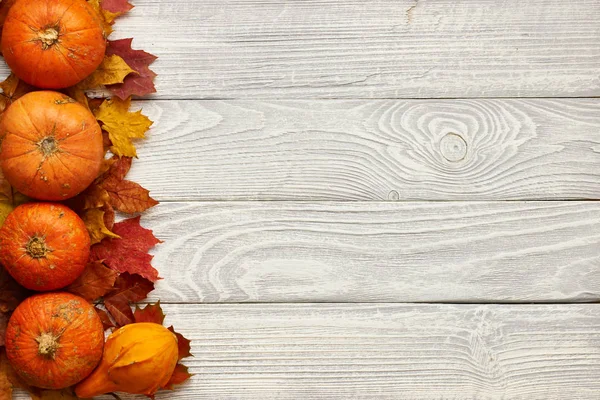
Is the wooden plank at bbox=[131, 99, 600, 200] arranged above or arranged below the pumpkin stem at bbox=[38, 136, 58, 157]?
above

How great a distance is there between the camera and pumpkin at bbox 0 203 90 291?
1.07m

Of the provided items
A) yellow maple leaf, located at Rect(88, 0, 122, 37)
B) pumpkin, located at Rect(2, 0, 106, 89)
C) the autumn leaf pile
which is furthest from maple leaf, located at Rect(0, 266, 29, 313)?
yellow maple leaf, located at Rect(88, 0, 122, 37)

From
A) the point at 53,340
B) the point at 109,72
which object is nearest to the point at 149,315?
the point at 53,340

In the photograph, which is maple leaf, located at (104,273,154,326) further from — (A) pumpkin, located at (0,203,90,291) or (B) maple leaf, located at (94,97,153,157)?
(B) maple leaf, located at (94,97,153,157)

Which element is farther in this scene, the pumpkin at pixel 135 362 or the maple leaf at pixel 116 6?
the maple leaf at pixel 116 6

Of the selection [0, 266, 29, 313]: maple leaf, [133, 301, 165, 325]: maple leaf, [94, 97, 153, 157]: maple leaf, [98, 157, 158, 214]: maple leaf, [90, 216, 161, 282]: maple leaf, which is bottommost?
[0, 266, 29, 313]: maple leaf

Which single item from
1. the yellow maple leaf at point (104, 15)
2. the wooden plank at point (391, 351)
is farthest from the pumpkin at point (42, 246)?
the yellow maple leaf at point (104, 15)

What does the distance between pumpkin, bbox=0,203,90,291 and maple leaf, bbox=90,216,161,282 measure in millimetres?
70

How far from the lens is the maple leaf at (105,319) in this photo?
1.17 meters

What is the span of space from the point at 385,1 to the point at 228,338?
2.34 ft

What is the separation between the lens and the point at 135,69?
1.20 metres

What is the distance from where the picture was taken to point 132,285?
1185 millimetres

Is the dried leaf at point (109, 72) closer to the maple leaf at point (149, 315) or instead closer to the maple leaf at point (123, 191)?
the maple leaf at point (123, 191)

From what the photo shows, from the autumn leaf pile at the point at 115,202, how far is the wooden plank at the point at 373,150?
0.13ft
